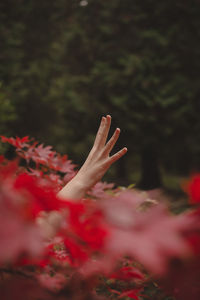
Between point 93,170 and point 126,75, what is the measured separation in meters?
6.86

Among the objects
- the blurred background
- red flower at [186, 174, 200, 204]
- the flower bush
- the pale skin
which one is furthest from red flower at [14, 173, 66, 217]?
the blurred background

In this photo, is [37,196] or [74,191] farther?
[74,191]

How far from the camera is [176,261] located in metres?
0.41

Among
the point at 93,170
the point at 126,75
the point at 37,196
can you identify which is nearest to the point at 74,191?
the point at 93,170

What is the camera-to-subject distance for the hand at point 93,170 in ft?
3.35

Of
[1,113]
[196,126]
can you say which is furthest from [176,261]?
[196,126]

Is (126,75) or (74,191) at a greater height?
(126,75)

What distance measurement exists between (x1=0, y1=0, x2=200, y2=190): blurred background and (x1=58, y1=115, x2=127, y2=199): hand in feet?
21.1

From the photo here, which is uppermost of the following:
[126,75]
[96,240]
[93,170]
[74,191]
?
[126,75]

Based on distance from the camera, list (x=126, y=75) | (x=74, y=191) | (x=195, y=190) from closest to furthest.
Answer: (x=195, y=190), (x=74, y=191), (x=126, y=75)

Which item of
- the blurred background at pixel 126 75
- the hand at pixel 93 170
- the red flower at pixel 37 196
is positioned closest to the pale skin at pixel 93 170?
the hand at pixel 93 170

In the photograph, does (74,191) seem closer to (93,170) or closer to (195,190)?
(93,170)

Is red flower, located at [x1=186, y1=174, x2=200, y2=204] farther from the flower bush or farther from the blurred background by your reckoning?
the blurred background

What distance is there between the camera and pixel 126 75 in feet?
25.0
